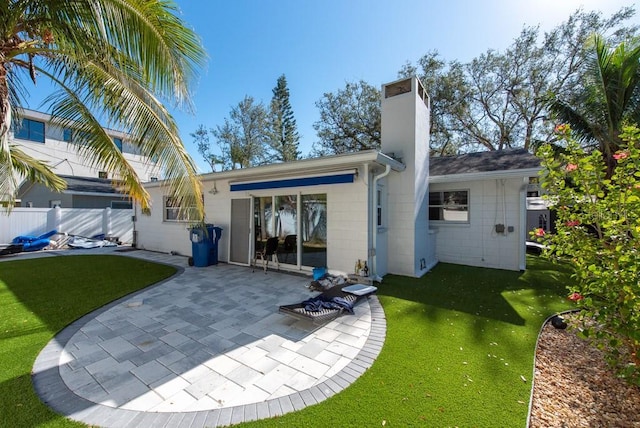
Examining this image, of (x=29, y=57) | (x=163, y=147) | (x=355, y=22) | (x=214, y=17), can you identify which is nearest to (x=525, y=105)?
(x=355, y=22)

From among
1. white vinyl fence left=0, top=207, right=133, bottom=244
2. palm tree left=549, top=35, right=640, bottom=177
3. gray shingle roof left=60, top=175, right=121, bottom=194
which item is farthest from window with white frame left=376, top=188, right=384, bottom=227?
gray shingle roof left=60, top=175, right=121, bottom=194

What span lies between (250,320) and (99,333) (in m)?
2.53

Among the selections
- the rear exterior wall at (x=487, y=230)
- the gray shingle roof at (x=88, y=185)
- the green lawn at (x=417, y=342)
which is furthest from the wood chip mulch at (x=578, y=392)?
the gray shingle roof at (x=88, y=185)

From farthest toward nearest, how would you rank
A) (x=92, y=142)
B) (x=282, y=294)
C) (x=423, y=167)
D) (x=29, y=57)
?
(x=423, y=167)
(x=282, y=294)
(x=92, y=142)
(x=29, y=57)

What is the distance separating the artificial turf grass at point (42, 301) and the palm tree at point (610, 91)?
46.4 ft

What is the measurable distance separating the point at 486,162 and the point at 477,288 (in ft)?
21.2

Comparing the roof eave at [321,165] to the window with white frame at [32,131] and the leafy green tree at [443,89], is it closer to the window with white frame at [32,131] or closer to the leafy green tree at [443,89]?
the leafy green tree at [443,89]

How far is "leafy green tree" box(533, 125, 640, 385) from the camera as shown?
2742mm

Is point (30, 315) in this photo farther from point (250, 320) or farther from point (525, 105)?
point (525, 105)

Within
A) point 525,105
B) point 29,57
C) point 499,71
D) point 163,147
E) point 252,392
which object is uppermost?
point 499,71

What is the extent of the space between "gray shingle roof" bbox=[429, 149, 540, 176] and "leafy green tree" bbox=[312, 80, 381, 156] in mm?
10945

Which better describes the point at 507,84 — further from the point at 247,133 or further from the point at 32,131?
the point at 32,131

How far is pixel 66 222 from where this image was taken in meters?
15.9

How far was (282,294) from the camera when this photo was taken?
6715 millimetres
